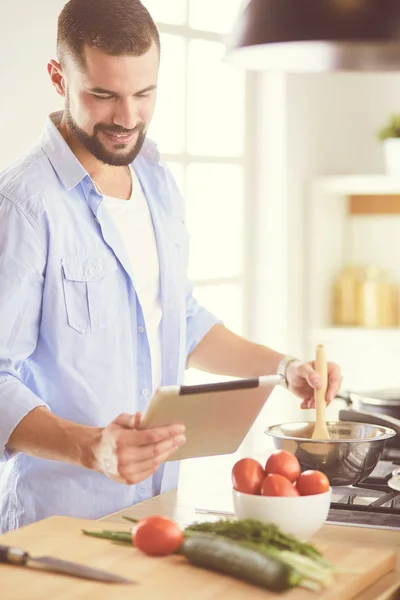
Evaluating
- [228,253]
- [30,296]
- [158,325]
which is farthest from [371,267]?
[30,296]

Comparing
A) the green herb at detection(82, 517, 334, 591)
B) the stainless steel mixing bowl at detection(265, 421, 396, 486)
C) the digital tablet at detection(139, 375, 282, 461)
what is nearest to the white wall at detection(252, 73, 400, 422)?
the stainless steel mixing bowl at detection(265, 421, 396, 486)

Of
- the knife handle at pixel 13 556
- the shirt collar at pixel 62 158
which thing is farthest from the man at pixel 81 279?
the knife handle at pixel 13 556

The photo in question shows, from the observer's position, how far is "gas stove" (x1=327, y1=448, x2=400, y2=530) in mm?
1860

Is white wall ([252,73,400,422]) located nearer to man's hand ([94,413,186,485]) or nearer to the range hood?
the range hood

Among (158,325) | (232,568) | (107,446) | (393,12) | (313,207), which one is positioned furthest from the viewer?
(313,207)

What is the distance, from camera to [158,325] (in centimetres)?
229

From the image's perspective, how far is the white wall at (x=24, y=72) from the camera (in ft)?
9.25

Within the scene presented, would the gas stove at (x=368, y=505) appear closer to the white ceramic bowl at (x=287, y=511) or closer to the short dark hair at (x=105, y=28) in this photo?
→ the white ceramic bowl at (x=287, y=511)

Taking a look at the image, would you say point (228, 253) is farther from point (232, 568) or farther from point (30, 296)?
point (232, 568)

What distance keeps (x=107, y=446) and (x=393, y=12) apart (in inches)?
37.3

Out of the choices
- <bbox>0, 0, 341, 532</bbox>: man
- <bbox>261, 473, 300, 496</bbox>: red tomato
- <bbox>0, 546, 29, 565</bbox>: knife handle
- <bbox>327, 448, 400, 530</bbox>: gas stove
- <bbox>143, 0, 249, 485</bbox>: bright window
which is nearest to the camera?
<bbox>0, 546, 29, 565</bbox>: knife handle

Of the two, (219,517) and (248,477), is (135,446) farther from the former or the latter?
(219,517)

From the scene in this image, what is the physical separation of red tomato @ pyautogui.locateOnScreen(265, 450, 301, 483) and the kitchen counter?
120 millimetres

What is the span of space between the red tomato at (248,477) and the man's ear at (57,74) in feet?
3.11
